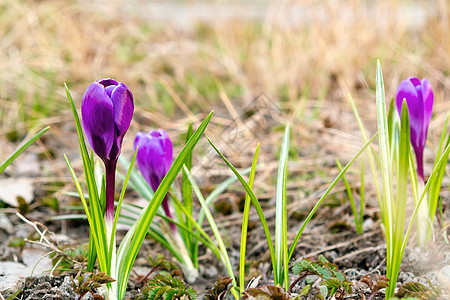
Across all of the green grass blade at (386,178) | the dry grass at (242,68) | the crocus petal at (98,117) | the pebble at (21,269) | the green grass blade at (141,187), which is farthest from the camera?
the dry grass at (242,68)

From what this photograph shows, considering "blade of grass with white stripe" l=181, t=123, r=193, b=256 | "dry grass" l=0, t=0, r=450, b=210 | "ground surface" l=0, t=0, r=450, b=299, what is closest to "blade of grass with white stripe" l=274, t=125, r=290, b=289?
"ground surface" l=0, t=0, r=450, b=299

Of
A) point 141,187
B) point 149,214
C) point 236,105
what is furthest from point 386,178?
point 236,105

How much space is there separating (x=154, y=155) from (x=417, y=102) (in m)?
0.79

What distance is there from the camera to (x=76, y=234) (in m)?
2.06

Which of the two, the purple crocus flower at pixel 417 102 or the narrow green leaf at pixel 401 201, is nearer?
the narrow green leaf at pixel 401 201

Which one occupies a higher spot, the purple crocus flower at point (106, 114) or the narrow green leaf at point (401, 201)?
the purple crocus flower at point (106, 114)

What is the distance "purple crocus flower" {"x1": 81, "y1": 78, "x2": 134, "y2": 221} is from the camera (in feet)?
3.79

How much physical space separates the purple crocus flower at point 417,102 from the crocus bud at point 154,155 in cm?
70

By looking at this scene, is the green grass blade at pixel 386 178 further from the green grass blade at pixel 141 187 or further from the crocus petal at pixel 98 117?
the green grass blade at pixel 141 187

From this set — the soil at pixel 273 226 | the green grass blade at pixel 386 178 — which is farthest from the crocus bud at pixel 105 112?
the green grass blade at pixel 386 178

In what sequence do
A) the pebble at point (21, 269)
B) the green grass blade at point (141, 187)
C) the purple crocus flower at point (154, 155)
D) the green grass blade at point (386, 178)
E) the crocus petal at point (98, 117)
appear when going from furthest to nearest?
the green grass blade at point (141, 187) → the purple crocus flower at point (154, 155) → the pebble at point (21, 269) → the green grass blade at point (386, 178) → the crocus petal at point (98, 117)

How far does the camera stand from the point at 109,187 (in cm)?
129

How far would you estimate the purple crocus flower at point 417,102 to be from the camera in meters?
1.42

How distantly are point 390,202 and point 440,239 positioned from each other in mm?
448
